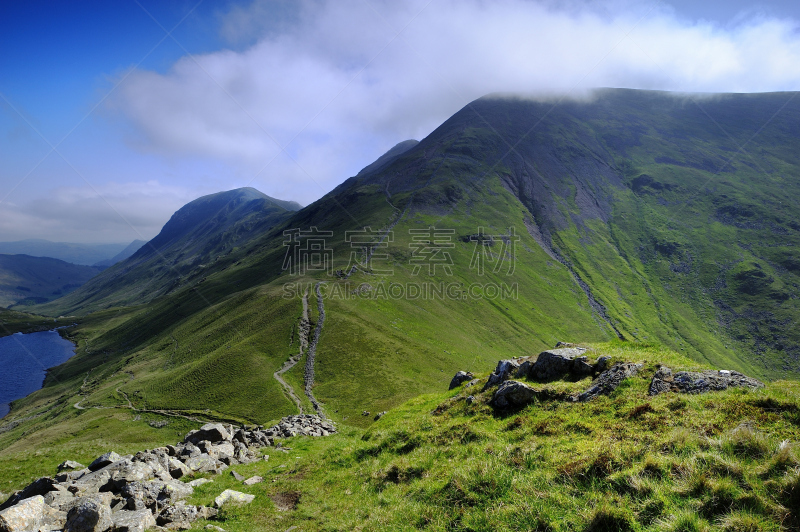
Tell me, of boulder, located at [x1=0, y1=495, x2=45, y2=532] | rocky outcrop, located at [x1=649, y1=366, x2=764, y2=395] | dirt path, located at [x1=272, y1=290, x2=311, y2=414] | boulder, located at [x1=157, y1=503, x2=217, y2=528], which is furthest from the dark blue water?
rocky outcrop, located at [x1=649, y1=366, x2=764, y2=395]

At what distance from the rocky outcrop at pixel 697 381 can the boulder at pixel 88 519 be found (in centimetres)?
2015

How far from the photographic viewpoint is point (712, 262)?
183 metres

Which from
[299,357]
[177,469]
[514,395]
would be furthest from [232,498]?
[299,357]

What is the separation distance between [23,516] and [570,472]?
1659cm

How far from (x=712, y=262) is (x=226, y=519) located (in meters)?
241

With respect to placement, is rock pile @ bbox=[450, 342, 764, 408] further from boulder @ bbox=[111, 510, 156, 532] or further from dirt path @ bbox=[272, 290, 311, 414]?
dirt path @ bbox=[272, 290, 311, 414]

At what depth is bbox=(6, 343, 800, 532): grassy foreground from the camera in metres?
7.45

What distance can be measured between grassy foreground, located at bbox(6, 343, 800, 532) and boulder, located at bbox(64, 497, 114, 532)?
9.32ft

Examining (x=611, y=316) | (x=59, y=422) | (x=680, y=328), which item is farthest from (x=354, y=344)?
(x=680, y=328)

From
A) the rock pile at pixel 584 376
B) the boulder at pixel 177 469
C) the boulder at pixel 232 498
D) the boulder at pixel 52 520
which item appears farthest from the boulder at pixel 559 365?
the boulder at pixel 52 520

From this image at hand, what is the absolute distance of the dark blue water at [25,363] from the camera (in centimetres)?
12556

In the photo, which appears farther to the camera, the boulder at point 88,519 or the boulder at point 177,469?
the boulder at point 177,469

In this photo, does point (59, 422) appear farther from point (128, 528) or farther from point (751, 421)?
point (751, 421)

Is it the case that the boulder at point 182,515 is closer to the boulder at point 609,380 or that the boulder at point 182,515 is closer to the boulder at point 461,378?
the boulder at point 609,380
